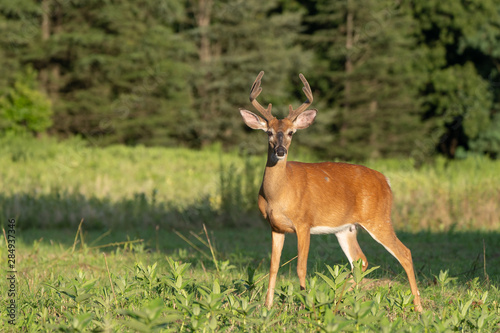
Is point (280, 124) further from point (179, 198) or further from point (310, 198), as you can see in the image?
point (179, 198)

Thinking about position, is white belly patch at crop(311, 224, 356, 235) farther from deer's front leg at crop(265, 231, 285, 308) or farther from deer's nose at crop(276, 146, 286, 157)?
deer's nose at crop(276, 146, 286, 157)

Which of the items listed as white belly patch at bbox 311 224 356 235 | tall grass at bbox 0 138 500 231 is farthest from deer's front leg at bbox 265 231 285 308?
tall grass at bbox 0 138 500 231

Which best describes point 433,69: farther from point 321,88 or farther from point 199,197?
point 199,197

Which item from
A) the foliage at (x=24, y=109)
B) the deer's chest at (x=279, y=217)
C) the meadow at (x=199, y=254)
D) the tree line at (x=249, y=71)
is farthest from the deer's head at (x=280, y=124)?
the tree line at (x=249, y=71)

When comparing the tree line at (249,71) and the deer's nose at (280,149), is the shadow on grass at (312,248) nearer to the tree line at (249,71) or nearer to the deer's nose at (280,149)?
the deer's nose at (280,149)

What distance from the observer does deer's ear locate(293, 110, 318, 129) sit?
18.7 feet

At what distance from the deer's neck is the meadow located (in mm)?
637

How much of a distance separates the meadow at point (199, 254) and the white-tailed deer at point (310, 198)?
0.86ft

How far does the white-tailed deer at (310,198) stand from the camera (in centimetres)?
552

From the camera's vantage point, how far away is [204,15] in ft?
114

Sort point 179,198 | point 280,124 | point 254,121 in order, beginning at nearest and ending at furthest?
1. point 280,124
2. point 254,121
3. point 179,198

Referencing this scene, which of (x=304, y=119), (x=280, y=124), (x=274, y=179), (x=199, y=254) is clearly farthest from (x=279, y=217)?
(x=199, y=254)

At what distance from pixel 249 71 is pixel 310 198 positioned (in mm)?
28757

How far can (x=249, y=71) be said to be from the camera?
3397 cm
